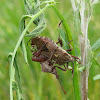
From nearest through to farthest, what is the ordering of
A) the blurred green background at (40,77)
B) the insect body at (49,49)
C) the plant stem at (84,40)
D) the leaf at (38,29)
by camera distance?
the leaf at (38,29)
the plant stem at (84,40)
the insect body at (49,49)
the blurred green background at (40,77)

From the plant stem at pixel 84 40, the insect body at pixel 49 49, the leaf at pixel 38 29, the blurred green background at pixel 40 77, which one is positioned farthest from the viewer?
the blurred green background at pixel 40 77

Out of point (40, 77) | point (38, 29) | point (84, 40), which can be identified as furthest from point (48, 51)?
point (40, 77)

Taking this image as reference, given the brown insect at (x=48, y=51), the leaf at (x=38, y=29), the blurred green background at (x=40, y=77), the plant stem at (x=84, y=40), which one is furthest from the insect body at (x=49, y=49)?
the blurred green background at (x=40, y=77)

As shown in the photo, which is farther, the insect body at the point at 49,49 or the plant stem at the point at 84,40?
the insect body at the point at 49,49

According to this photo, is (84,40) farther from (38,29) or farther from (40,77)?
(40,77)

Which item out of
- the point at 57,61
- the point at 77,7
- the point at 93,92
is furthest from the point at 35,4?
the point at 93,92

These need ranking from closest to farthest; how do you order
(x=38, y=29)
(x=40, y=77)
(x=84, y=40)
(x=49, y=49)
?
(x=38, y=29) < (x=84, y=40) < (x=49, y=49) < (x=40, y=77)

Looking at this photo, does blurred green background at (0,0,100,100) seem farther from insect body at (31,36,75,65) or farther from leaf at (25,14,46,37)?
leaf at (25,14,46,37)

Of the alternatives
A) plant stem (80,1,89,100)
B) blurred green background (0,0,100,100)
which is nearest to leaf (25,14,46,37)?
plant stem (80,1,89,100)

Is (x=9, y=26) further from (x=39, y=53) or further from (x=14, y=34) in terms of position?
(x=39, y=53)

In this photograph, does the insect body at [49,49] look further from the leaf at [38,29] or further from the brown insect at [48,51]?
the leaf at [38,29]

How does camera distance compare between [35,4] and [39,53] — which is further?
[39,53]
